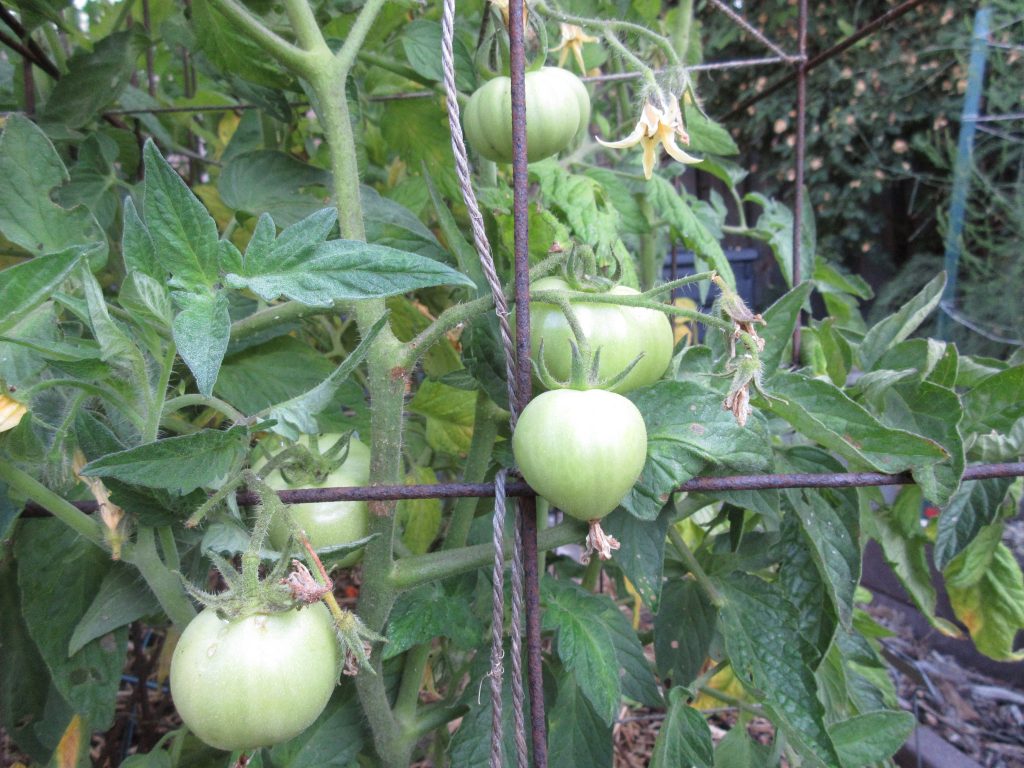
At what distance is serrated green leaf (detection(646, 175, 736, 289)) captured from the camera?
0.83m

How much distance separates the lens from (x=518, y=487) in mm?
458

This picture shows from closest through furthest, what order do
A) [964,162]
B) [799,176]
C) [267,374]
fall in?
[267,374]
[799,176]
[964,162]

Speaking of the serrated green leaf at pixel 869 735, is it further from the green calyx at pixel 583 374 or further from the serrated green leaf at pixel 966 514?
the green calyx at pixel 583 374

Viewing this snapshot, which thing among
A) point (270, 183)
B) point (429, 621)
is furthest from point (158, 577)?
point (270, 183)

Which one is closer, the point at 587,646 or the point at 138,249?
the point at 138,249

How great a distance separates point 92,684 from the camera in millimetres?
564

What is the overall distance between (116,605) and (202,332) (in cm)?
26

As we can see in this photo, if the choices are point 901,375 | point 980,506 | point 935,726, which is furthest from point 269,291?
point 935,726

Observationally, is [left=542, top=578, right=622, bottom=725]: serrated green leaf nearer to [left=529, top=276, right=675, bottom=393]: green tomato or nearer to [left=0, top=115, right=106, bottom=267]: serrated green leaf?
[left=529, top=276, right=675, bottom=393]: green tomato

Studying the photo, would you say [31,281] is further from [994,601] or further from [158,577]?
[994,601]

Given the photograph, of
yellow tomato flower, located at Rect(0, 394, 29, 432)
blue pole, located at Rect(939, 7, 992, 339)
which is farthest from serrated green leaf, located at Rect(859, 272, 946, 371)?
blue pole, located at Rect(939, 7, 992, 339)

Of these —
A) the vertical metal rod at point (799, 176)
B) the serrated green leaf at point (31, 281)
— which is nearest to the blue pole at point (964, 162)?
Result: the vertical metal rod at point (799, 176)

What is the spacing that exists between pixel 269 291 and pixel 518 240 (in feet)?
0.48

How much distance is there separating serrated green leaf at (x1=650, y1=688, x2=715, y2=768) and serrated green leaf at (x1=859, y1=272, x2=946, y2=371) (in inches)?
13.5
